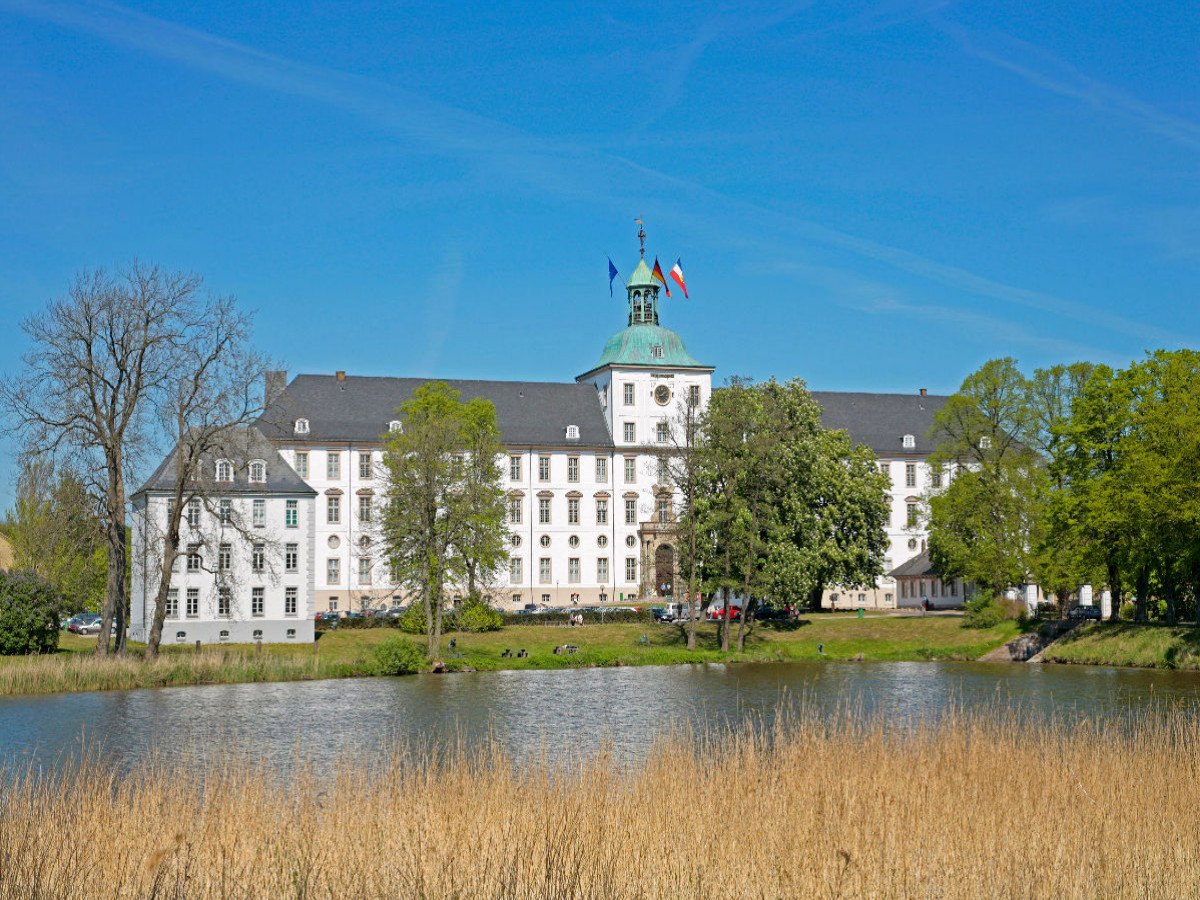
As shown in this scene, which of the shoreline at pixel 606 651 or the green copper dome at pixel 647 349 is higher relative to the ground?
the green copper dome at pixel 647 349

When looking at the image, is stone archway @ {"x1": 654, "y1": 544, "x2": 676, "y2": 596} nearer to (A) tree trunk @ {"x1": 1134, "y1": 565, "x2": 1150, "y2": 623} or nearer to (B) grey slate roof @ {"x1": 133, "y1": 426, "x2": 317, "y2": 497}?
(B) grey slate roof @ {"x1": 133, "y1": 426, "x2": 317, "y2": 497}

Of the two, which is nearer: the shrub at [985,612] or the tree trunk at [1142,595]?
the tree trunk at [1142,595]

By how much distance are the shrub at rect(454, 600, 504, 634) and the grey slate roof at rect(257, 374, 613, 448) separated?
20245mm

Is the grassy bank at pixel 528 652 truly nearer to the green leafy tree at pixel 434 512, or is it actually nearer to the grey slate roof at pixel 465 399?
the green leafy tree at pixel 434 512

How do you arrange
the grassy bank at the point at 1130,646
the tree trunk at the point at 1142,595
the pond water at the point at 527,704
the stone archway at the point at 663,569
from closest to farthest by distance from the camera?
the pond water at the point at 527,704 → the grassy bank at the point at 1130,646 → the tree trunk at the point at 1142,595 → the stone archway at the point at 663,569

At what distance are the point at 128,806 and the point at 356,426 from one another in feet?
215

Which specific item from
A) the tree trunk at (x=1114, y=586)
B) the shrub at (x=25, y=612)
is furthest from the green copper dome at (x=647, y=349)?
the shrub at (x=25, y=612)

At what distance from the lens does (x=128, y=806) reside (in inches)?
523

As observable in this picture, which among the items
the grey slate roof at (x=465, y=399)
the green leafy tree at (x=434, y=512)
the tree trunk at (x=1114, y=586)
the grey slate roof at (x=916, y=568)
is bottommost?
the tree trunk at (x=1114, y=586)

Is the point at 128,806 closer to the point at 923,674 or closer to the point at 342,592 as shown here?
the point at 923,674

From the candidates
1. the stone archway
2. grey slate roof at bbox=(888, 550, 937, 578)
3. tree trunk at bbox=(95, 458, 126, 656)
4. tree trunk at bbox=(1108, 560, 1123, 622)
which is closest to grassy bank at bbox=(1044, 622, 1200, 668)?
tree trunk at bbox=(1108, 560, 1123, 622)

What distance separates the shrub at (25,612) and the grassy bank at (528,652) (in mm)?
1228

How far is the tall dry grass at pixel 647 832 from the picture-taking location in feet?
35.7

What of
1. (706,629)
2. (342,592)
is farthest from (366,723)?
(342,592)
